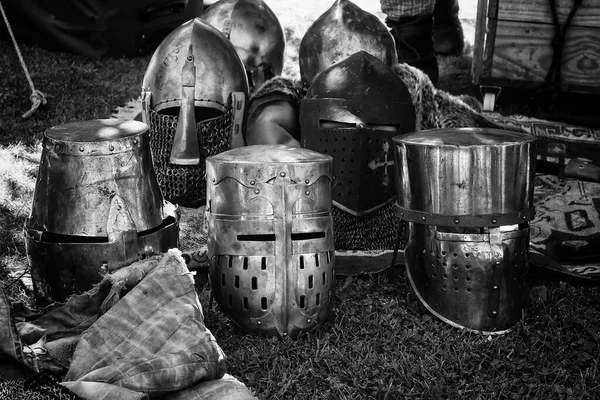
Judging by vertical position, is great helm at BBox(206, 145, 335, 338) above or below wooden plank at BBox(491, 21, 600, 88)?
below

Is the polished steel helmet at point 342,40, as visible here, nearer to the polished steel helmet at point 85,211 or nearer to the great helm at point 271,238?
the great helm at point 271,238

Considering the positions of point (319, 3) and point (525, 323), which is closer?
point (525, 323)

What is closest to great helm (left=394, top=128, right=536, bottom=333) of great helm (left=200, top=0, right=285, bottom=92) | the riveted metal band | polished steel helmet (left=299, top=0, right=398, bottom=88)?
the riveted metal band

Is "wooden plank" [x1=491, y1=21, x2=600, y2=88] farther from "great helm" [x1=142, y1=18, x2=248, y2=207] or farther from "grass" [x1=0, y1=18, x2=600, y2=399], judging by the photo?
"grass" [x1=0, y1=18, x2=600, y2=399]

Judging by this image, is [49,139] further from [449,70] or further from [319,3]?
[319,3]

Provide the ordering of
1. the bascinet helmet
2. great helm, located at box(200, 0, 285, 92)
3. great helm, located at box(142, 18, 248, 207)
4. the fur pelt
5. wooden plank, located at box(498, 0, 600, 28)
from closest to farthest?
1. the bascinet helmet
2. great helm, located at box(142, 18, 248, 207)
3. the fur pelt
4. great helm, located at box(200, 0, 285, 92)
5. wooden plank, located at box(498, 0, 600, 28)

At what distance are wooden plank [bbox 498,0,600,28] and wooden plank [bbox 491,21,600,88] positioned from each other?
5cm

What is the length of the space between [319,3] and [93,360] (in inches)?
287

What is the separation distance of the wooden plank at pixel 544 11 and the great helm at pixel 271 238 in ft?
11.2

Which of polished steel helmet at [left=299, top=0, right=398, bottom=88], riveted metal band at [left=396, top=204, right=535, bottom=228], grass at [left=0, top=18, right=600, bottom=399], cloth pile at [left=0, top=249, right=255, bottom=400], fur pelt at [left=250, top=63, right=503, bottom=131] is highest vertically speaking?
polished steel helmet at [left=299, top=0, right=398, bottom=88]

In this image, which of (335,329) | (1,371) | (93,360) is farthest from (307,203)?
(1,371)

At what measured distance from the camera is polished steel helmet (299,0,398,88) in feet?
16.1

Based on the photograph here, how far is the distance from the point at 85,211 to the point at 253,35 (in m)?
2.77

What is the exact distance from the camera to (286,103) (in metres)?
4.74
